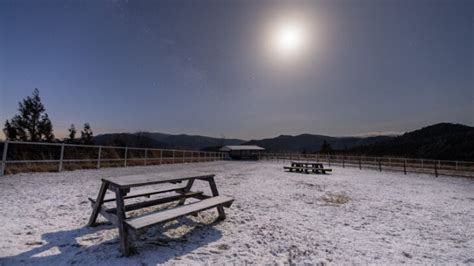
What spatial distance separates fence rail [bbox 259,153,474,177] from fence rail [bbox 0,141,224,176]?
12.7 metres

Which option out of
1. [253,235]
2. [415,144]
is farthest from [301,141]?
[253,235]

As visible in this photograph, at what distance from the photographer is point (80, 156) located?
10.9 metres

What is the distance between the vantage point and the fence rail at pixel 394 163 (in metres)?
12.7

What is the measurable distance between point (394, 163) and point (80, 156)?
21.5 m

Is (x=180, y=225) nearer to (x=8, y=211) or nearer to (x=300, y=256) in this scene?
(x=300, y=256)

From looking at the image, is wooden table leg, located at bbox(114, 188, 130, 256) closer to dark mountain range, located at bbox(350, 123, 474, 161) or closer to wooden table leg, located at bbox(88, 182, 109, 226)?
wooden table leg, located at bbox(88, 182, 109, 226)

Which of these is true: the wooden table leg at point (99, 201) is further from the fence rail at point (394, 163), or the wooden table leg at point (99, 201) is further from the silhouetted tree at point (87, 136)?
the silhouetted tree at point (87, 136)

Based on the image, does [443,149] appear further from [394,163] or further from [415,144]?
[394,163]

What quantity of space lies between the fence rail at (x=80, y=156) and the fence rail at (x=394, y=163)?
12.7 metres

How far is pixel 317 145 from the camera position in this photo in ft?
434

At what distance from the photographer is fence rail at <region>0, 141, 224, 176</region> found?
6.95m

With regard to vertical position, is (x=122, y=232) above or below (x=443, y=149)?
below

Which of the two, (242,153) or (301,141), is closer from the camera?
(242,153)

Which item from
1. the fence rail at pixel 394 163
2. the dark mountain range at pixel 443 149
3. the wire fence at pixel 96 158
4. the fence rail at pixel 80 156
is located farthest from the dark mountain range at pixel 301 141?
the fence rail at pixel 80 156
